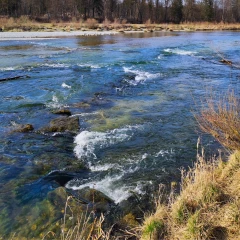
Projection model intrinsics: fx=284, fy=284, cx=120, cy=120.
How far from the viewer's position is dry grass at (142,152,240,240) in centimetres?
436

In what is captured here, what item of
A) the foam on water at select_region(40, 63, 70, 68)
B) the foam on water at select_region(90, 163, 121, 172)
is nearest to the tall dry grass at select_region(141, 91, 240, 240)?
the foam on water at select_region(90, 163, 121, 172)

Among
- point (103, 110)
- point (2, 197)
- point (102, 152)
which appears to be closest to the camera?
point (2, 197)

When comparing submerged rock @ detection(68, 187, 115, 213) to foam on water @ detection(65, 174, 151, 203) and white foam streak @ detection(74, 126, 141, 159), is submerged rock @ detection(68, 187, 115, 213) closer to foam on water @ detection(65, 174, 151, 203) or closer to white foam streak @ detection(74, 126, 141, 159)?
foam on water @ detection(65, 174, 151, 203)

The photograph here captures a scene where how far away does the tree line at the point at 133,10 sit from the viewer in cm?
8438

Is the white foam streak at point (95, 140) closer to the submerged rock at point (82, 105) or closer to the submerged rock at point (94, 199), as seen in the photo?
the submerged rock at point (94, 199)

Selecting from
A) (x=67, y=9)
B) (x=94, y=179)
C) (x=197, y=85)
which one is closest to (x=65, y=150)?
(x=94, y=179)

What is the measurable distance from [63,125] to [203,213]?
657 cm

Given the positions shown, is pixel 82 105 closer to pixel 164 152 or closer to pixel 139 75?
pixel 164 152

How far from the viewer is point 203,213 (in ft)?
15.5

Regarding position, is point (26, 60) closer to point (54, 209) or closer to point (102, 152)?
point (102, 152)

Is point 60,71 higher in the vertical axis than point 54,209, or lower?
higher

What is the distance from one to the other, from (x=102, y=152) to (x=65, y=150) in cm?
114

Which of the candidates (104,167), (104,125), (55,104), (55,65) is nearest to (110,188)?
(104,167)

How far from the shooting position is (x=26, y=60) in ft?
78.8
